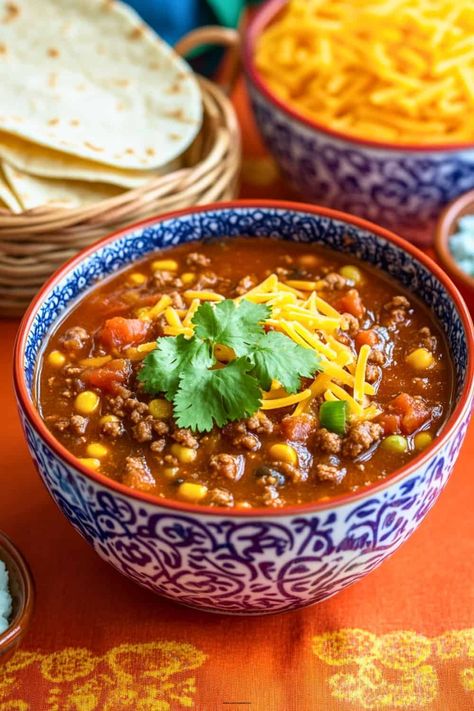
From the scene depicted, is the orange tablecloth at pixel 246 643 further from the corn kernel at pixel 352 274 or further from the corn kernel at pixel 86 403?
the corn kernel at pixel 352 274

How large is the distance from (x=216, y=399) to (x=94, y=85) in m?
2.50

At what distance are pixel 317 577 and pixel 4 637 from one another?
3.41 ft

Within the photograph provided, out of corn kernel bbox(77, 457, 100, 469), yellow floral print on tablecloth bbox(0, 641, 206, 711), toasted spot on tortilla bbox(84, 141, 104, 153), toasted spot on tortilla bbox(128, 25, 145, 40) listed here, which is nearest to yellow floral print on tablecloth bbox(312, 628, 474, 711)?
yellow floral print on tablecloth bbox(0, 641, 206, 711)

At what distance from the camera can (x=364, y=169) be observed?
4551mm

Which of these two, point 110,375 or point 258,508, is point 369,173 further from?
point 258,508

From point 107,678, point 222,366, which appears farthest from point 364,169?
point 107,678

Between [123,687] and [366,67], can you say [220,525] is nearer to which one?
[123,687]

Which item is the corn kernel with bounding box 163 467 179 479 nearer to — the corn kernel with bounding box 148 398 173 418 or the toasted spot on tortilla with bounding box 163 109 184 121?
the corn kernel with bounding box 148 398 173 418

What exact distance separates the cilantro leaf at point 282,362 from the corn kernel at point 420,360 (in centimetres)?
43

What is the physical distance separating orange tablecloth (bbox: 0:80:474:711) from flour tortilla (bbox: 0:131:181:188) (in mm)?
1670

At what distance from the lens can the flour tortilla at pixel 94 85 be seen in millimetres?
4508

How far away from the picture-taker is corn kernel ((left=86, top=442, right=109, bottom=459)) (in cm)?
302

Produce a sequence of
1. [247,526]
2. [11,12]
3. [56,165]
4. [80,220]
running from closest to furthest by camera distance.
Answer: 1. [247,526]
2. [80,220]
3. [56,165]
4. [11,12]

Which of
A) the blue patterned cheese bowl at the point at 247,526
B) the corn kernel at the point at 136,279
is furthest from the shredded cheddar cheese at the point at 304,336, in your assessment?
the blue patterned cheese bowl at the point at 247,526
